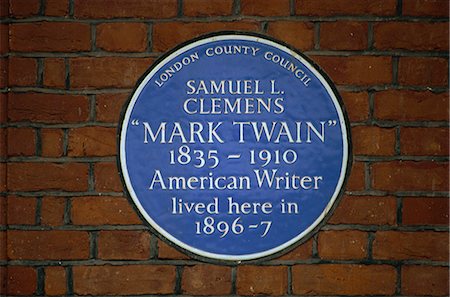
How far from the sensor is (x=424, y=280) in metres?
1.74

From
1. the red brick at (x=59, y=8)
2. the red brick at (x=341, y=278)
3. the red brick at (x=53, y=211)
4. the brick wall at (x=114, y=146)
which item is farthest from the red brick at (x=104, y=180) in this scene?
the red brick at (x=341, y=278)

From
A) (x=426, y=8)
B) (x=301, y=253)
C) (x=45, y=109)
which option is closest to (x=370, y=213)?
(x=301, y=253)

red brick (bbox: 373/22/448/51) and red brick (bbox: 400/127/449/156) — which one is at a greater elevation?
red brick (bbox: 373/22/448/51)

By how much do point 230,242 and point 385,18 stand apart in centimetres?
77

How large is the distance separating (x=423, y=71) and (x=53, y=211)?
3.69 ft

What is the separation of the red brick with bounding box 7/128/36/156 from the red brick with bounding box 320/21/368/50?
869 mm

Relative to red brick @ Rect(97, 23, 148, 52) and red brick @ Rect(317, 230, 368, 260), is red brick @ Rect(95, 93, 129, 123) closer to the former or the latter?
red brick @ Rect(97, 23, 148, 52)

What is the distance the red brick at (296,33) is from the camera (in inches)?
68.9

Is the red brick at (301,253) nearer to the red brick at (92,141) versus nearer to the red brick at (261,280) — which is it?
the red brick at (261,280)

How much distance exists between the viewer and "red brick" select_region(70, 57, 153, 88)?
5.75 feet

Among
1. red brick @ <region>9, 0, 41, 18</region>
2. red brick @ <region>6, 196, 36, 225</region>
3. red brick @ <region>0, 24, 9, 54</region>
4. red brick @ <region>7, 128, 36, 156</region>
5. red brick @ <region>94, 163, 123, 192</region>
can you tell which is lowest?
red brick @ <region>6, 196, 36, 225</region>

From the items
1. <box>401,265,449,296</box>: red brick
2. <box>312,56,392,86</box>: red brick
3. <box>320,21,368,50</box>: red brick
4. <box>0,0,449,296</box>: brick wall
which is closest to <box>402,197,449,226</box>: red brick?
<box>0,0,449,296</box>: brick wall

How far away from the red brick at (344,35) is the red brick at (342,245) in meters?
0.53

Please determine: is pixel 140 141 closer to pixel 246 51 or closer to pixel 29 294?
pixel 246 51
